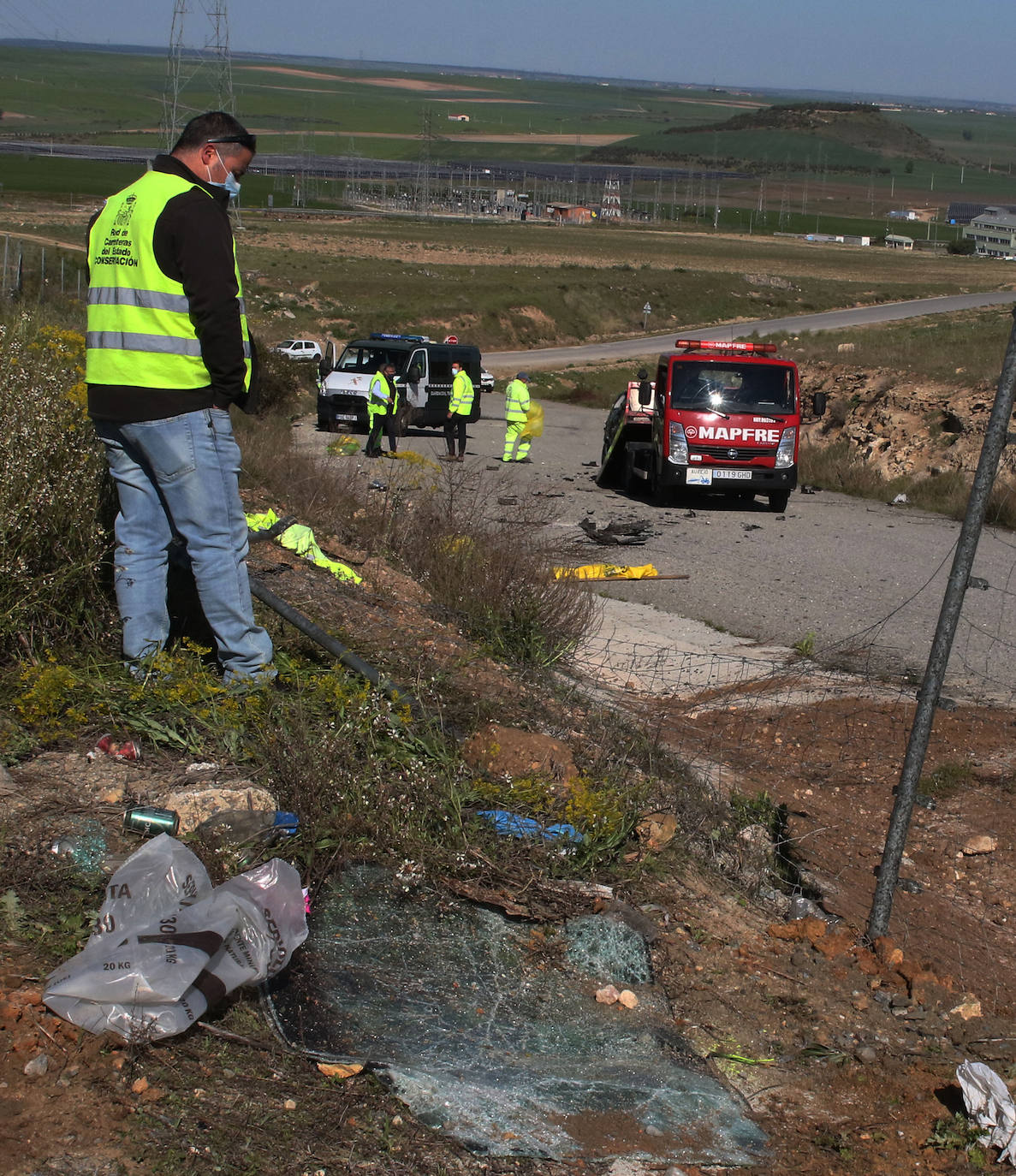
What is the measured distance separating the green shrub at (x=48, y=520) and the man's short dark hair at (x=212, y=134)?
1187 mm

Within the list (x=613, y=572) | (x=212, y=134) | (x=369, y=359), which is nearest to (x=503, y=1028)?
(x=212, y=134)

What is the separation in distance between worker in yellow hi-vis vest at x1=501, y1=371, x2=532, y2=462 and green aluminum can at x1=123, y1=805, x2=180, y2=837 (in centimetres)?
1695

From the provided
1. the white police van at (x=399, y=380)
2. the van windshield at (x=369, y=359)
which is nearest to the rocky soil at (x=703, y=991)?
the white police van at (x=399, y=380)

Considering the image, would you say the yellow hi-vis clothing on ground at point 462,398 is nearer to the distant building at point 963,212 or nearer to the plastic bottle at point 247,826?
the plastic bottle at point 247,826

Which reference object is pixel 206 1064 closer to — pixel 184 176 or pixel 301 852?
pixel 301 852

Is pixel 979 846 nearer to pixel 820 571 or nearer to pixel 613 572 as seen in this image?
pixel 613 572

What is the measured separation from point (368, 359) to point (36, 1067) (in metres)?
24.8

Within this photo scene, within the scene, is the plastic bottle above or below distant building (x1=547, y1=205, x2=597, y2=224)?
below

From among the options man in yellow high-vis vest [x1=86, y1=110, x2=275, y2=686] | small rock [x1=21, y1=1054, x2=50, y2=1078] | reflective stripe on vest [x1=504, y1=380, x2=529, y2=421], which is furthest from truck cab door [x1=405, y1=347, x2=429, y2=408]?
small rock [x1=21, y1=1054, x2=50, y2=1078]

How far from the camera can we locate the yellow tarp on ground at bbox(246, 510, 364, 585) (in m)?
6.54

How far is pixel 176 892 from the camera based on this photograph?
3072 mm

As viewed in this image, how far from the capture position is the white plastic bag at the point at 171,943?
8.96ft

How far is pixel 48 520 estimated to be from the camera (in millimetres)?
4516

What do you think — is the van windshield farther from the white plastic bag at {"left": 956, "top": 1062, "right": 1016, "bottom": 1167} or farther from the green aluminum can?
the white plastic bag at {"left": 956, "top": 1062, "right": 1016, "bottom": 1167}
